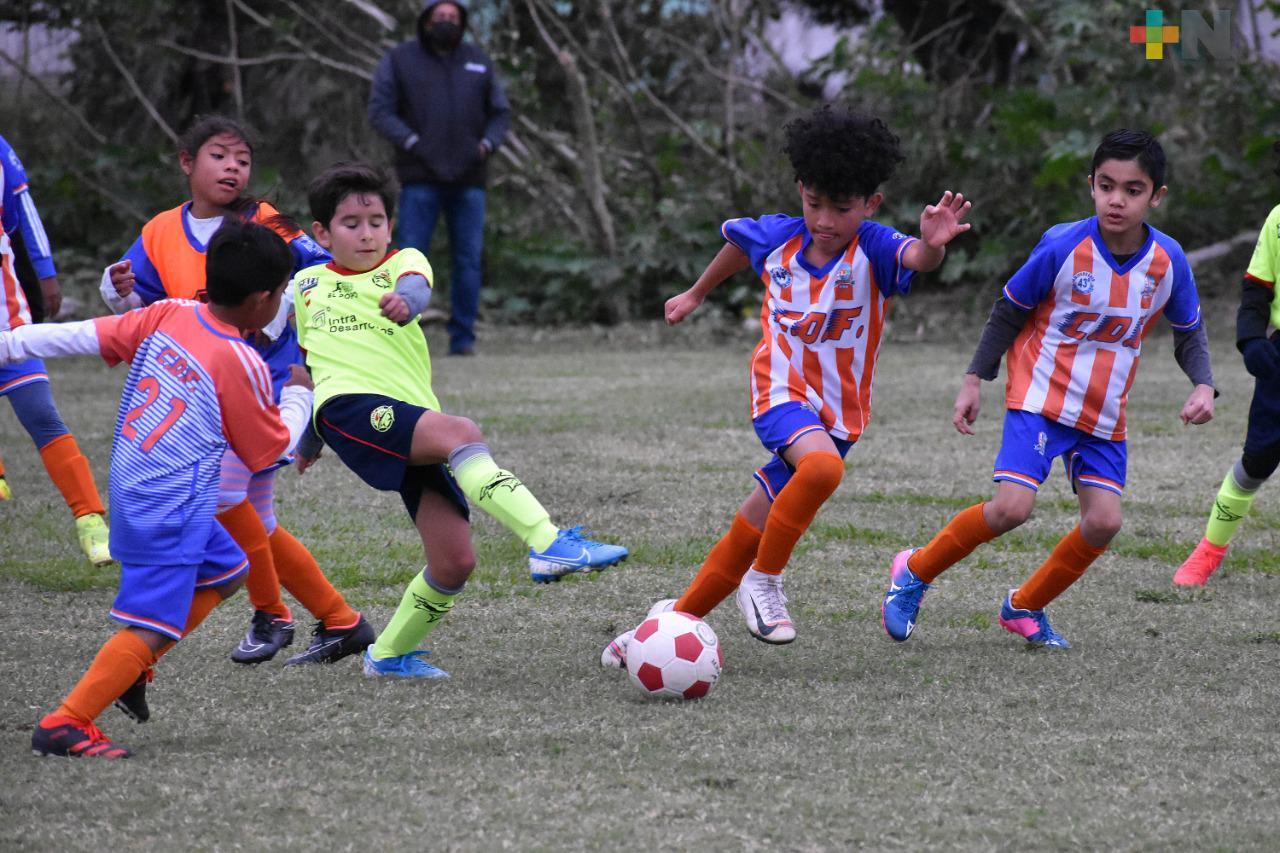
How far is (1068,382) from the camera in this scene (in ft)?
14.4

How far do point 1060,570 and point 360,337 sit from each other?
6.80 feet

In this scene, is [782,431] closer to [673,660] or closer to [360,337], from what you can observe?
[673,660]

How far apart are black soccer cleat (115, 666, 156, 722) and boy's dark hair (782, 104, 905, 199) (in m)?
2.14

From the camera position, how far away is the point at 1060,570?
4457 mm

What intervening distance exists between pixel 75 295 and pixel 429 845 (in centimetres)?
1179

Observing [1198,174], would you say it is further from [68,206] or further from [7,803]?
[7,803]

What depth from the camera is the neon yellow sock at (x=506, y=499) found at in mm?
3928

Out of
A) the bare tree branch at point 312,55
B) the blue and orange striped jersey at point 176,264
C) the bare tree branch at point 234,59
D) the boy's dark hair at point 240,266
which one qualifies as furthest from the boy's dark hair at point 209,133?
the bare tree branch at point 234,59

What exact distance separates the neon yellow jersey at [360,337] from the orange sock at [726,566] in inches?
34.7

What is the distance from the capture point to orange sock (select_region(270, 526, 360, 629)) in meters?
4.32

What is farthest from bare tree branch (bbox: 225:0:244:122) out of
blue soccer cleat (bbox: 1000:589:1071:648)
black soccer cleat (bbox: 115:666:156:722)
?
black soccer cleat (bbox: 115:666:156:722)

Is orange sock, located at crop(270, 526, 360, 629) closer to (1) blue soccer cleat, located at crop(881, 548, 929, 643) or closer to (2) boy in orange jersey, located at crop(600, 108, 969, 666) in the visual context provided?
(2) boy in orange jersey, located at crop(600, 108, 969, 666)

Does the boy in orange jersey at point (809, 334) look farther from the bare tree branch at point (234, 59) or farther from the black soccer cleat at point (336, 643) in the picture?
the bare tree branch at point (234, 59)

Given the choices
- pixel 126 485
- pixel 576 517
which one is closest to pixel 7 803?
pixel 126 485
